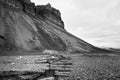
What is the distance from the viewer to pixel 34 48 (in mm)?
82875

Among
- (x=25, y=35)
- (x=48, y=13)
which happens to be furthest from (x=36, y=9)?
(x=25, y=35)

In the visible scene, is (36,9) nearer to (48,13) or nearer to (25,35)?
(48,13)

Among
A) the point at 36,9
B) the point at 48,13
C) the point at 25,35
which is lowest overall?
the point at 25,35

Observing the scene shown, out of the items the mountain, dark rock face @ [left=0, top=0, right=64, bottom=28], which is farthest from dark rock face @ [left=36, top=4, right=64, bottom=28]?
the mountain

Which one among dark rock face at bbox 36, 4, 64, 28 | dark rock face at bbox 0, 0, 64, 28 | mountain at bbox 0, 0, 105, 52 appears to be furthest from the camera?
dark rock face at bbox 36, 4, 64, 28

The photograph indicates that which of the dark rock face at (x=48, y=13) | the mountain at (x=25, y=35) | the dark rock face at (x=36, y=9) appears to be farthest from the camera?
the dark rock face at (x=48, y=13)

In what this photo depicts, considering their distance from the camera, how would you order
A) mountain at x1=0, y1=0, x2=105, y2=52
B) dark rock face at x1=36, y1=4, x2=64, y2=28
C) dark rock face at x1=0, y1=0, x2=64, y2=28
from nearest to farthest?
mountain at x1=0, y1=0, x2=105, y2=52
dark rock face at x1=0, y1=0, x2=64, y2=28
dark rock face at x1=36, y1=4, x2=64, y2=28

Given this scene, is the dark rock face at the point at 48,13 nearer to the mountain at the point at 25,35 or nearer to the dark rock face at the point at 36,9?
the dark rock face at the point at 36,9

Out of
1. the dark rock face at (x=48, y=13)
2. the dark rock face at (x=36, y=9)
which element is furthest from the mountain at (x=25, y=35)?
the dark rock face at (x=48, y=13)

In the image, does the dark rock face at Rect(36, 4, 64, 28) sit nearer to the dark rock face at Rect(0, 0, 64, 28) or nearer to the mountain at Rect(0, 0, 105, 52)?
the dark rock face at Rect(0, 0, 64, 28)

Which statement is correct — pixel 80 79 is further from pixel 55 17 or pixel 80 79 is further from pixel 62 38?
pixel 55 17

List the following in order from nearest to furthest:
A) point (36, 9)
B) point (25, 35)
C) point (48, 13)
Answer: point (25, 35)
point (36, 9)
point (48, 13)

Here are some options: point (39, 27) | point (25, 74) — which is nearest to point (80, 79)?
point (25, 74)

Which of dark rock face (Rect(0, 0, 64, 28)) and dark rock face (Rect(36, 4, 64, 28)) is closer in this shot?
dark rock face (Rect(0, 0, 64, 28))
